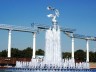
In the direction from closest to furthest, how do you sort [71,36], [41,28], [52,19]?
1. [52,19]
2. [41,28]
3. [71,36]

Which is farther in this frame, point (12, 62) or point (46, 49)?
point (12, 62)

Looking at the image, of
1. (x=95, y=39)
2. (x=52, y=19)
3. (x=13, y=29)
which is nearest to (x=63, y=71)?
(x=52, y=19)

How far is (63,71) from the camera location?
54.6 m

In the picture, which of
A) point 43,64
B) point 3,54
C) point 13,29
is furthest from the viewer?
point 3,54

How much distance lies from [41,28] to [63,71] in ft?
117

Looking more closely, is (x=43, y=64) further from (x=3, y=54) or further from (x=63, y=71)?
(x=3, y=54)

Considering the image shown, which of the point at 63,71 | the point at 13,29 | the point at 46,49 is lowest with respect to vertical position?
the point at 63,71

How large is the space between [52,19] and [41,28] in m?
25.2

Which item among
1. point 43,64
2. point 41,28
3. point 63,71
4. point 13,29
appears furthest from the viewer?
point 41,28

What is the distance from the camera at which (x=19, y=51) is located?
128 m

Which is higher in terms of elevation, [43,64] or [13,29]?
[13,29]

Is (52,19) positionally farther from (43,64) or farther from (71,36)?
(71,36)

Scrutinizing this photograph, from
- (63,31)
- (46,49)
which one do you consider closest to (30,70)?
(46,49)

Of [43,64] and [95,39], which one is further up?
[95,39]
